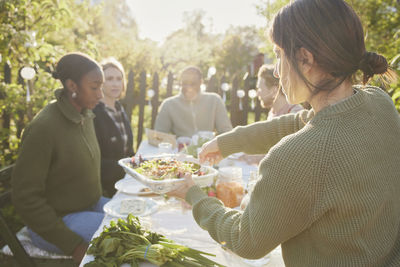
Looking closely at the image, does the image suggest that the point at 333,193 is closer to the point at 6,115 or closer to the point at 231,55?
the point at 6,115

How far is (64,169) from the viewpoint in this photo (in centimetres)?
233

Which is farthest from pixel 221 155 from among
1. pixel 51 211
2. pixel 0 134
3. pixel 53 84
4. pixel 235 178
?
pixel 0 134

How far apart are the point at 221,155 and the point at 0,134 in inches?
137

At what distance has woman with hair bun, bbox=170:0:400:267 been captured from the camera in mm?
893

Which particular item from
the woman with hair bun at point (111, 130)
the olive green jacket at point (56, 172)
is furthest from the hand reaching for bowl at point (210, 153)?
the woman with hair bun at point (111, 130)

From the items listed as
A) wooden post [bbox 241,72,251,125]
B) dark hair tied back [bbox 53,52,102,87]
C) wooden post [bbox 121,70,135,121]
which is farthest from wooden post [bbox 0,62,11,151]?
wooden post [bbox 241,72,251,125]

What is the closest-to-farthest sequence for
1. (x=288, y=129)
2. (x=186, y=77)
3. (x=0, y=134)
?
(x=288, y=129), (x=0, y=134), (x=186, y=77)

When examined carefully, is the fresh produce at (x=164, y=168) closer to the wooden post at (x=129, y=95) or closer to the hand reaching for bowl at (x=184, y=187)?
the hand reaching for bowl at (x=184, y=187)

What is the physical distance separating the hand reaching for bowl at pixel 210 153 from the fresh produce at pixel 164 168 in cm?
7

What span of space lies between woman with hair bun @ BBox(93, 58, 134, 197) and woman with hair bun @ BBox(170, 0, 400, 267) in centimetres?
281

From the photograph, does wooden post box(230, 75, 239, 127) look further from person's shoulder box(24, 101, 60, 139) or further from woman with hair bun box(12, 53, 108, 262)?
person's shoulder box(24, 101, 60, 139)

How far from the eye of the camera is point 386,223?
102 cm

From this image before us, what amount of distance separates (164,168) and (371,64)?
117 cm

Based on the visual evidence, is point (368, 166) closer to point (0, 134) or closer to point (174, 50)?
point (0, 134)
